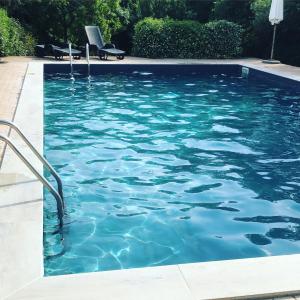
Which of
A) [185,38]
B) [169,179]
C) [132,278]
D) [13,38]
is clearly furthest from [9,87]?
[185,38]

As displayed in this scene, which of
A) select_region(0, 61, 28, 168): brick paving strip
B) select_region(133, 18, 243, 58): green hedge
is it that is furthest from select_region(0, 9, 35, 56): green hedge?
select_region(133, 18, 243, 58): green hedge

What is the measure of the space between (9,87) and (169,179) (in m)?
5.68

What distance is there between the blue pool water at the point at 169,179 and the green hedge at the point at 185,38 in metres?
6.89

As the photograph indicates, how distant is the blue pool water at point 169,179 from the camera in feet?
13.9

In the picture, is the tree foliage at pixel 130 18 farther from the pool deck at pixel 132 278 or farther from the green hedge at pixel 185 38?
the pool deck at pixel 132 278

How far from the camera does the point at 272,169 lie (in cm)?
627

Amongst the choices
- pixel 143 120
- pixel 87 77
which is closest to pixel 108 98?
pixel 143 120

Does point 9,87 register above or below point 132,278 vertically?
above

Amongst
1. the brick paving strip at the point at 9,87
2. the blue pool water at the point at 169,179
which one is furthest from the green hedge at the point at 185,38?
the blue pool water at the point at 169,179

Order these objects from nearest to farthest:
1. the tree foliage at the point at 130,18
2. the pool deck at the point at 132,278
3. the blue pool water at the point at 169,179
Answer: the pool deck at the point at 132,278 < the blue pool water at the point at 169,179 < the tree foliage at the point at 130,18

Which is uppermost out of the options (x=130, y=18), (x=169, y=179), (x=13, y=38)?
(x=130, y=18)

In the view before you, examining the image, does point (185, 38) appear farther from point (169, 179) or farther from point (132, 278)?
point (132, 278)

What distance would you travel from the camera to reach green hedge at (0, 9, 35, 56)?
15.1 m

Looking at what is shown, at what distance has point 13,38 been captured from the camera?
52.5 feet
